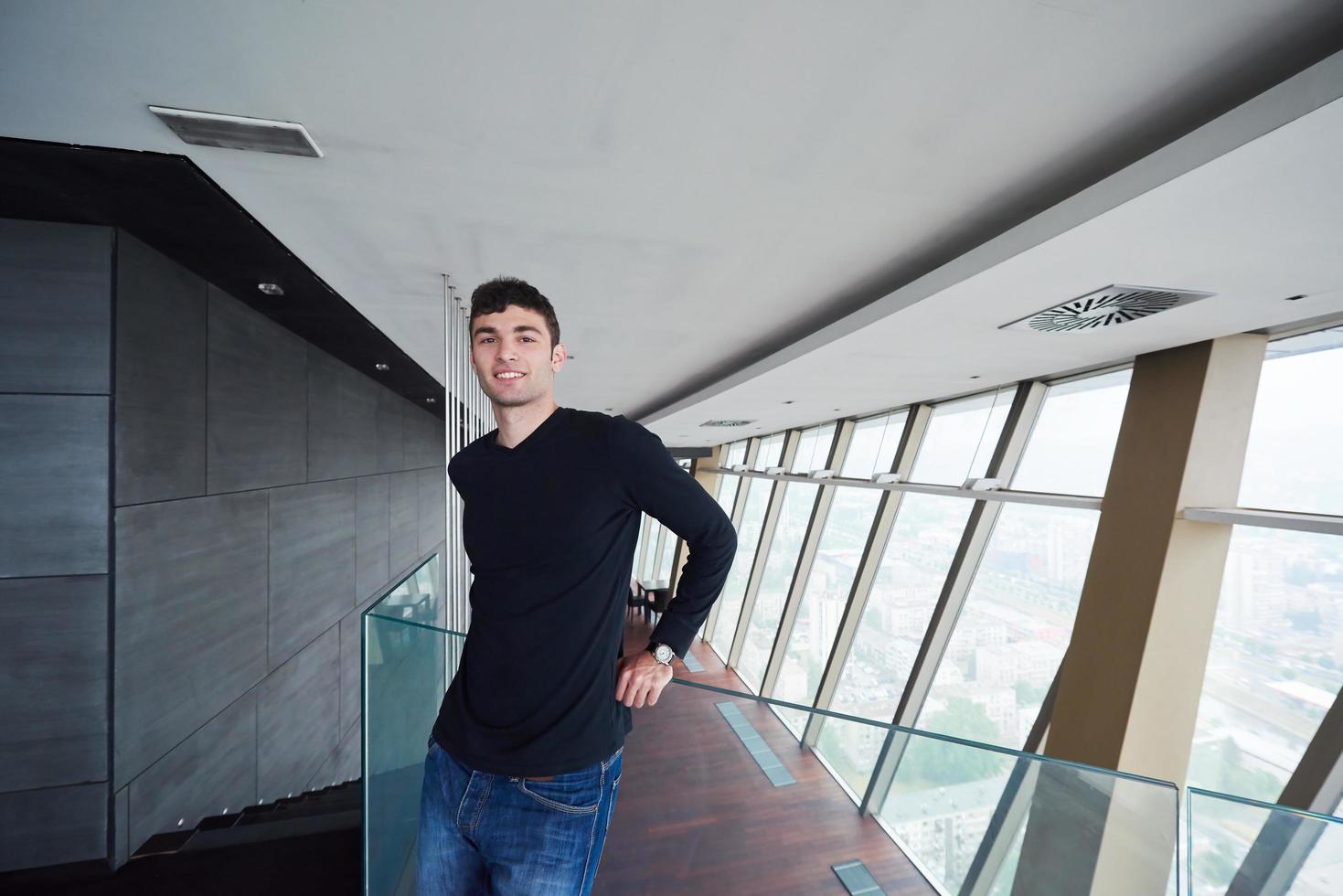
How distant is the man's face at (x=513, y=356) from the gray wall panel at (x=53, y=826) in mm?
2986

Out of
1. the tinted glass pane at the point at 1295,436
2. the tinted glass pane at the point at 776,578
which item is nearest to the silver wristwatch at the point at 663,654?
the tinted glass pane at the point at 1295,436

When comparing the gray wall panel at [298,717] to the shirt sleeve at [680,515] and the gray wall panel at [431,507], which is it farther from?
the shirt sleeve at [680,515]

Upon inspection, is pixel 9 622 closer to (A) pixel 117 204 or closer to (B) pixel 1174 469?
(A) pixel 117 204

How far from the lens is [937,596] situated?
6.25m

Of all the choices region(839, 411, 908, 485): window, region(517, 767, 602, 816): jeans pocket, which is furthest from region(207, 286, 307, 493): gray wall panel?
region(839, 411, 908, 485): window

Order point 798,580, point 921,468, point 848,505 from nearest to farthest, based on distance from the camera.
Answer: point 921,468, point 848,505, point 798,580

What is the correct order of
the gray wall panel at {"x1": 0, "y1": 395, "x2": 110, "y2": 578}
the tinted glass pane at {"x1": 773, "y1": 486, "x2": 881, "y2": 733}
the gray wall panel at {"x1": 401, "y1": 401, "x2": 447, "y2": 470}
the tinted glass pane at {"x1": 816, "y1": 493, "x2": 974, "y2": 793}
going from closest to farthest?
the gray wall panel at {"x1": 0, "y1": 395, "x2": 110, "y2": 578}
the tinted glass pane at {"x1": 816, "y1": 493, "x2": 974, "y2": 793}
the gray wall panel at {"x1": 401, "y1": 401, "x2": 447, "y2": 470}
the tinted glass pane at {"x1": 773, "y1": 486, "x2": 881, "y2": 733}

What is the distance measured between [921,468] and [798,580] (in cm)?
345

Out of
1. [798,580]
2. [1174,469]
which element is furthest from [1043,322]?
[798,580]

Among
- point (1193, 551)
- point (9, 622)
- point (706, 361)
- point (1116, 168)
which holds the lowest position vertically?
point (9, 622)

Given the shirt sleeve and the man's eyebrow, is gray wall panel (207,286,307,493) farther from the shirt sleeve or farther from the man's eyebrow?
the shirt sleeve

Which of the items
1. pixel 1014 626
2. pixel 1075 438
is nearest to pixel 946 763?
pixel 1075 438

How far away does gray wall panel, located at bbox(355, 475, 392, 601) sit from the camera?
579 cm

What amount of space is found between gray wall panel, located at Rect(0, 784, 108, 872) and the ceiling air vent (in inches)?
196
